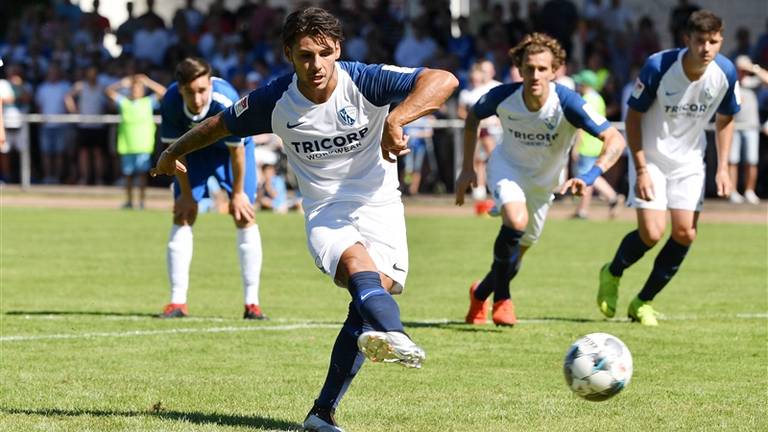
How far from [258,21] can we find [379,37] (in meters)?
2.87

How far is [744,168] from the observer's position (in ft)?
74.8

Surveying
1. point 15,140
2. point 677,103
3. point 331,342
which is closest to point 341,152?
point 331,342

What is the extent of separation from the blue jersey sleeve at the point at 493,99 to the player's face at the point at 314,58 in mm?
3960

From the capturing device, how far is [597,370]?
22.4 ft

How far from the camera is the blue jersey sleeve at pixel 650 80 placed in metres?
10.5

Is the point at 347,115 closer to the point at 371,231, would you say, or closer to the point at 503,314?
the point at 371,231

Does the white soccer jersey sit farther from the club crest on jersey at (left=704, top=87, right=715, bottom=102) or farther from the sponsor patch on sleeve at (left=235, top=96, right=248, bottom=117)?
the sponsor patch on sleeve at (left=235, top=96, right=248, bottom=117)

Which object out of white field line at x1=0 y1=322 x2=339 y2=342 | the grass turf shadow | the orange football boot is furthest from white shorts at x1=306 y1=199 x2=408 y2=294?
the orange football boot

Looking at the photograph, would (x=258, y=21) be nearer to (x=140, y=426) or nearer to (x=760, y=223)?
(x=760, y=223)

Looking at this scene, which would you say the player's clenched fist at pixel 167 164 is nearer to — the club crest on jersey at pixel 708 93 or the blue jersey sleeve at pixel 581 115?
the blue jersey sleeve at pixel 581 115

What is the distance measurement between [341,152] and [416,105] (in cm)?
69

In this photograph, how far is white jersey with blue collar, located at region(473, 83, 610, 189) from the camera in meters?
10.3

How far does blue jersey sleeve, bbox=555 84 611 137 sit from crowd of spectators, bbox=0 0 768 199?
1282 cm

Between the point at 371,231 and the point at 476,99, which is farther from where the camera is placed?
the point at 476,99
